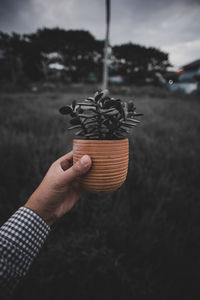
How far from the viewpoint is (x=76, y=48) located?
79.5 feet

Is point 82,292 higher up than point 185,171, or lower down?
lower down

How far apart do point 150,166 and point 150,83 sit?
75.5 feet

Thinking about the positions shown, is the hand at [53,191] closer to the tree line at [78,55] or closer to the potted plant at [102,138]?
the potted plant at [102,138]

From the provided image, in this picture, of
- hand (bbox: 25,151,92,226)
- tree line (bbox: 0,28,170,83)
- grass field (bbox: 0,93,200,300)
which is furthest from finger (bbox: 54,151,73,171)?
tree line (bbox: 0,28,170,83)

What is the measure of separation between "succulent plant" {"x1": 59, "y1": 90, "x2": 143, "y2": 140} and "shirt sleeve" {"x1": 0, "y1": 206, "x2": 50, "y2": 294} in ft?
1.75

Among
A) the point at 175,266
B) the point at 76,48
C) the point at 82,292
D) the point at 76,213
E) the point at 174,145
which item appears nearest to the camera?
the point at 82,292

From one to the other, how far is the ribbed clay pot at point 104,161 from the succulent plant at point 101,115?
0.20 ft

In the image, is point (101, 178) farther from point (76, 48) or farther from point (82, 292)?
point (76, 48)

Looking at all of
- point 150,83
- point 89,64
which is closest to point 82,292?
point 150,83

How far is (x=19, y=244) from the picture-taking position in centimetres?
75

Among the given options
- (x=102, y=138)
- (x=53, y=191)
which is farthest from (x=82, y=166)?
(x=53, y=191)

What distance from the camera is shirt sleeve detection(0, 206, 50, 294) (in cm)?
66

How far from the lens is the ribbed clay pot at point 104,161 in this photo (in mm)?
667

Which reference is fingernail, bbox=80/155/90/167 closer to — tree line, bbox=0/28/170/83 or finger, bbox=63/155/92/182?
finger, bbox=63/155/92/182
